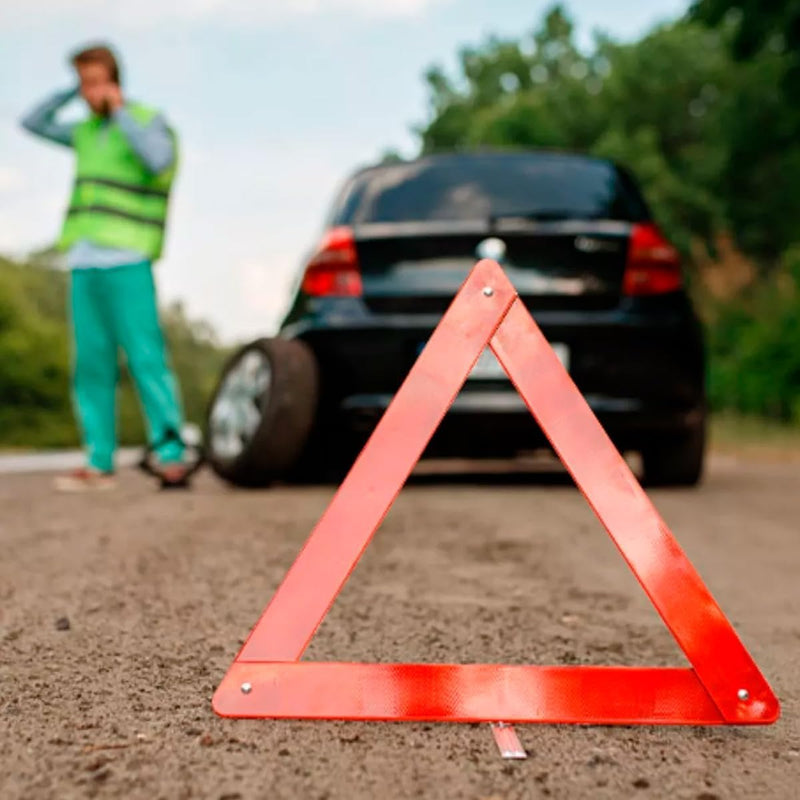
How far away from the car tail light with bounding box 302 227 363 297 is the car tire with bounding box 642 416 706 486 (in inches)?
69.9

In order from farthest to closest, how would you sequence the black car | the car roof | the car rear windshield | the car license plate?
the car roof → the car rear windshield → the black car → the car license plate

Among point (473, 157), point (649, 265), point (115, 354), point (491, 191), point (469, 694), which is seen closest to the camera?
point (469, 694)

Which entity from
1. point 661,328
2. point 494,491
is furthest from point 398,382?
point 661,328

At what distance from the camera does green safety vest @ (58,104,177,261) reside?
672 cm

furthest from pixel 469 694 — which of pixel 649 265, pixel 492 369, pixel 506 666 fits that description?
pixel 649 265

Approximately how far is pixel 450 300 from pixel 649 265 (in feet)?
3.33

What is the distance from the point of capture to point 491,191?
21.9 feet

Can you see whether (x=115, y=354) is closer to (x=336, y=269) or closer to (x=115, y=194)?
(x=115, y=194)

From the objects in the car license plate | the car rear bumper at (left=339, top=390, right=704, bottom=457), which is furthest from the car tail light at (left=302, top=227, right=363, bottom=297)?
the car license plate

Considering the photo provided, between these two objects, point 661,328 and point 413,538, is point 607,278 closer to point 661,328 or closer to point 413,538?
point 661,328

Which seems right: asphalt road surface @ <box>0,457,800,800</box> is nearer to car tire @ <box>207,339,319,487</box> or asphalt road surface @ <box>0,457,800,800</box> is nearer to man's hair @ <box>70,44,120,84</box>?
car tire @ <box>207,339,319,487</box>

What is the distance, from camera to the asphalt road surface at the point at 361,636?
2092 millimetres

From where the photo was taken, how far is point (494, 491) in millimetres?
6719

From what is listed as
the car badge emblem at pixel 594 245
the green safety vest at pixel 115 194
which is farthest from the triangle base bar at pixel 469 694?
the green safety vest at pixel 115 194
